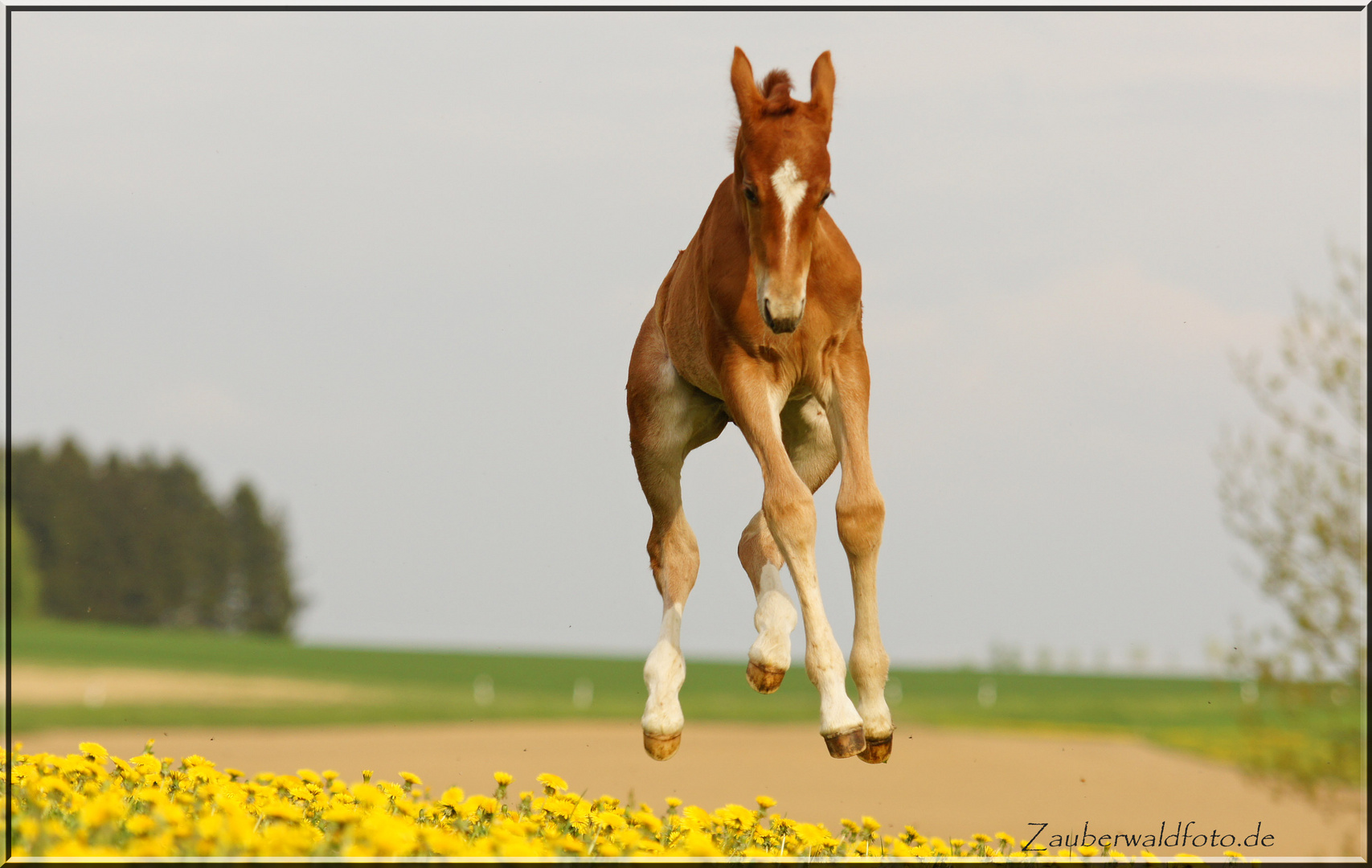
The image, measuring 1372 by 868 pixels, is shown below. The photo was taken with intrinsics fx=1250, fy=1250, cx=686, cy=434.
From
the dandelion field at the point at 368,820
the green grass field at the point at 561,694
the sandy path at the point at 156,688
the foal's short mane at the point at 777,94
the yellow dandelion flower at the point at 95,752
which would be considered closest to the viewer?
the dandelion field at the point at 368,820

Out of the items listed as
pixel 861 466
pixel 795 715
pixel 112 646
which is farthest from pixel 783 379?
pixel 112 646

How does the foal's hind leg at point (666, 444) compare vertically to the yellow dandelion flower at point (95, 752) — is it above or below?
above

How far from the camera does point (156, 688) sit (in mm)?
32094

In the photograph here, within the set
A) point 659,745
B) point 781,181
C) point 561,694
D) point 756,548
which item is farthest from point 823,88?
point 561,694

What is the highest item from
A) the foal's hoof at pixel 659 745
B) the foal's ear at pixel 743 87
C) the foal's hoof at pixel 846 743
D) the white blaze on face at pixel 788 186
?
the foal's ear at pixel 743 87

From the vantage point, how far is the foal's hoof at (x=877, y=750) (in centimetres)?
552

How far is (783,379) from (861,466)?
527 mm

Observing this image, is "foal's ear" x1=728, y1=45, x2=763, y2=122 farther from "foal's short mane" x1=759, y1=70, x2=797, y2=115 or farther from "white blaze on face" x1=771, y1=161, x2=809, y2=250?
"white blaze on face" x1=771, y1=161, x2=809, y2=250

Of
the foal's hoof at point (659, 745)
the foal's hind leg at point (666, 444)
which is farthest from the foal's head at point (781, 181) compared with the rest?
the foal's hoof at point (659, 745)

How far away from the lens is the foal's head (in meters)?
4.96

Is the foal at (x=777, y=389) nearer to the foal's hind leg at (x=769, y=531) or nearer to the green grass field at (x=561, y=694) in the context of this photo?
the foal's hind leg at (x=769, y=531)

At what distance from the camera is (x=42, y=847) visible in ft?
14.3

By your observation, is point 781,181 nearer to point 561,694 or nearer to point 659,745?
point 659,745

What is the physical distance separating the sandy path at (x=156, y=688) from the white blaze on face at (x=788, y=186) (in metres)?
26.0
